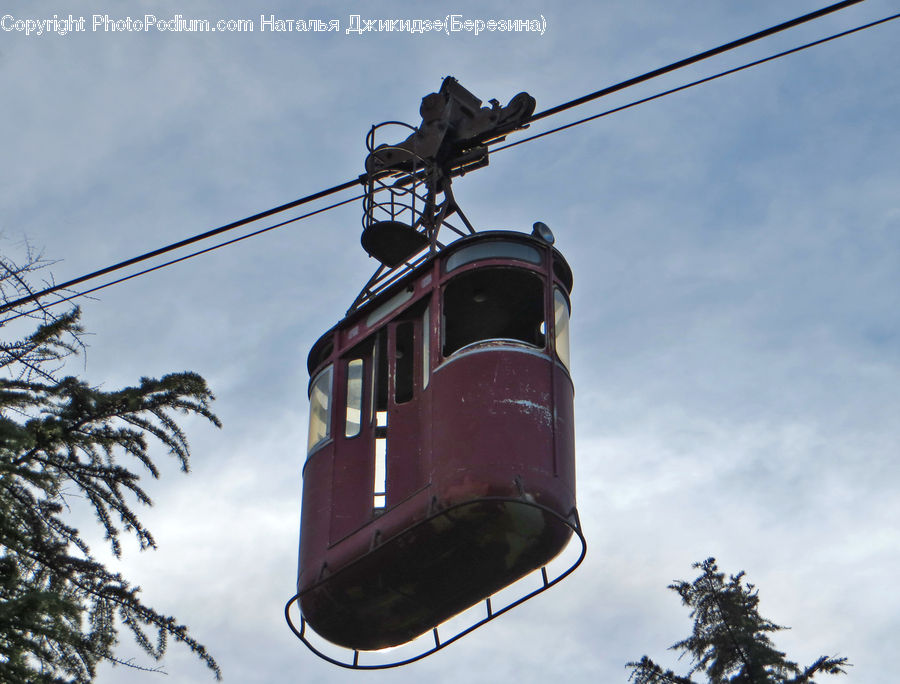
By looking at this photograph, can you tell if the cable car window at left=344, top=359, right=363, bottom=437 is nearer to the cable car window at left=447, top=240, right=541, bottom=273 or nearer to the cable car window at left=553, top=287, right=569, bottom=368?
the cable car window at left=447, top=240, right=541, bottom=273

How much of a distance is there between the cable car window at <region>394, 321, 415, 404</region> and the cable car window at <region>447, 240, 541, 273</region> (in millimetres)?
1006

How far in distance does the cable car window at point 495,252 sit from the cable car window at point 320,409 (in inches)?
85.9

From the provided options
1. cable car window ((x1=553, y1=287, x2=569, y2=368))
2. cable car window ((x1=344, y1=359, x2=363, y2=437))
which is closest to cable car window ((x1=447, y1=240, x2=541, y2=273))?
cable car window ((x1=553, y1=287, x2=569, y2=368))

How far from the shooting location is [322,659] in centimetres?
1435

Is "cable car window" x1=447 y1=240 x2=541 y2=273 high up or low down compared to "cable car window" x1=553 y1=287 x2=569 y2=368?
up

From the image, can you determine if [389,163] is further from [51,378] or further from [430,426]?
[51,378]

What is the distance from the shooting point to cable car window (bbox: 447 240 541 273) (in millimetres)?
14227

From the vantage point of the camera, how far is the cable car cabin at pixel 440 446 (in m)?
12.9

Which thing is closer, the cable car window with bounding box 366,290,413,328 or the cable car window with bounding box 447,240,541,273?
the cable car window with bounding box 447,240,541,273

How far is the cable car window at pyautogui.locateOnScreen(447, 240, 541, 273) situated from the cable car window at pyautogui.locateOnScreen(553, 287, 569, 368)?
1.51 feet

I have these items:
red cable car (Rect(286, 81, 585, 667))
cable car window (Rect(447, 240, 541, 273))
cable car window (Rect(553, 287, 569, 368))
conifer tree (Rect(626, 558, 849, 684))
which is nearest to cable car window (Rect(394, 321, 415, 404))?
red cable car (Rect(286, 81, 585, 667))

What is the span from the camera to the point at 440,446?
13.2 metres

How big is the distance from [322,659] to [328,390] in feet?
9.91

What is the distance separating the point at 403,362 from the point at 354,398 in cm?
84
